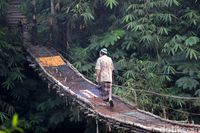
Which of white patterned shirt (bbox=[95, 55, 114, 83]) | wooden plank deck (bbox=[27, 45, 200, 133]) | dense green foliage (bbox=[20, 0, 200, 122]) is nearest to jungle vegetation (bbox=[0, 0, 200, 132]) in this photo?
dense green foliage (bbox=[20, 0, 200, 122])

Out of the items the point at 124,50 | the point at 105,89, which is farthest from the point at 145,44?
the point at 105,89

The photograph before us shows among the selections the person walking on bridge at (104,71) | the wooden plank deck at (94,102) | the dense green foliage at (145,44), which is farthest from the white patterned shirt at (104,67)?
the dense green foliage at (145,44)

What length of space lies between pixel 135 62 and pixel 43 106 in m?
3.37

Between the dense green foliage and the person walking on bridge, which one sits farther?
the dense green foliage

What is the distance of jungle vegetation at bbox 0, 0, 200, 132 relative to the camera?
874 centimetres

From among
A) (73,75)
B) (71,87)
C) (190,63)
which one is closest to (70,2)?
(73,75)

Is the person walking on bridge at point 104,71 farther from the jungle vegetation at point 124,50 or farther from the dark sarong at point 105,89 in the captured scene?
the jungle vegetation at point 124,50

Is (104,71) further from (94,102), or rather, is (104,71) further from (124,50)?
(124,50)

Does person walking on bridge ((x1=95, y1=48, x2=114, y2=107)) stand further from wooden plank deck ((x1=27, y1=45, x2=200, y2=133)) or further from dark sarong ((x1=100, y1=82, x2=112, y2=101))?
wooden plank deck ((x1=27, y1=45, x2=200, y2=133))

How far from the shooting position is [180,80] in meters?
8.63

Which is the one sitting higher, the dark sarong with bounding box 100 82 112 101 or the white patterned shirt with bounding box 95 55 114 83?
the white patterned shirt with bounding box 95 55 114 83

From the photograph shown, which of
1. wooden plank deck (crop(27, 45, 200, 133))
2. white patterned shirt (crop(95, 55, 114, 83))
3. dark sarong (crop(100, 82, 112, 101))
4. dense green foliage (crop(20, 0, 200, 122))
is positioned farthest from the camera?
dense green foliage (crop(20, 0, 200, 122))

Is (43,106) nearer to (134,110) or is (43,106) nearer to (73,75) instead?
(73,75)

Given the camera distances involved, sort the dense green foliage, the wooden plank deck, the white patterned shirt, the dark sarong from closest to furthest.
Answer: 1. the wooden plank deck
2. the white patterned shirt
3. the dark sarong
4. the dense green foliage
